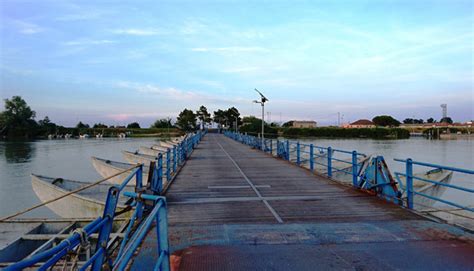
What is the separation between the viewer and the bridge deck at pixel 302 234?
4.61 metres

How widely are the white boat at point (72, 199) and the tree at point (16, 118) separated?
109240 millimetres

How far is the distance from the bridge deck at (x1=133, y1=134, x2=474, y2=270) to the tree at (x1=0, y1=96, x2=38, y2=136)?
116 metres

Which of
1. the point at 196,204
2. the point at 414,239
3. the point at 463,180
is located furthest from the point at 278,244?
the point at 463,180

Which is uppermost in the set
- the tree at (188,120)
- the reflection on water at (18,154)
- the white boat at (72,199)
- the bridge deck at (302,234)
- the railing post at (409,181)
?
the tree at (188,120)

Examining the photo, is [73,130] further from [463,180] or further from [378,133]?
[463,180]

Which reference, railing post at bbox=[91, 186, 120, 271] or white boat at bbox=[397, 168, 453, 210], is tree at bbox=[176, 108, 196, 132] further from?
railing post at bbox=[91, 186, 120, 271]

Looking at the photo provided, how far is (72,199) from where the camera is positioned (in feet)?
36.5

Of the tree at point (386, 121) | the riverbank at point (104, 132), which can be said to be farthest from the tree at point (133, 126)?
the tree at point (386, 121)

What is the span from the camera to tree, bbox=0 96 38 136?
105 meters

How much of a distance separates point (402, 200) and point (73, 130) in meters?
148

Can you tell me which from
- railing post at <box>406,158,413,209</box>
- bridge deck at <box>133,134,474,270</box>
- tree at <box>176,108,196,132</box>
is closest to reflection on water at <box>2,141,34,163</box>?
bridge deck at <box>133,134,474,270</box>

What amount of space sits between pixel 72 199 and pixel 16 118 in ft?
379

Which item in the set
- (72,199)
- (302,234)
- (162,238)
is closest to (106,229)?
(162,238)

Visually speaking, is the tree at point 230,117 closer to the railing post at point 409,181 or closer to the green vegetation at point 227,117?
the green vegetation at point 227,117
